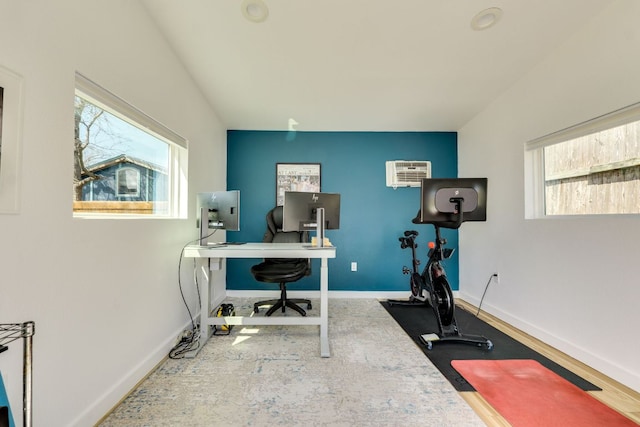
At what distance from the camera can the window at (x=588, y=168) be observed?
5.41ft

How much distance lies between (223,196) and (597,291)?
3006 millimetres

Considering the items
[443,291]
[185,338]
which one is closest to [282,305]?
[185,338]

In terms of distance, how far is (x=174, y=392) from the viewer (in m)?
1.55

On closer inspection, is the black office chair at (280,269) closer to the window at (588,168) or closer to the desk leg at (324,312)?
the desk leg at (324,312)

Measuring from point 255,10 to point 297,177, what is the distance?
83.2 inches

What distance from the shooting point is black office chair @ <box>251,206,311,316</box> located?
2523 mm

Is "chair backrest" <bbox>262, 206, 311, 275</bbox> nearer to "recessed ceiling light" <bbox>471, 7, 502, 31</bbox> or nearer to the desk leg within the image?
the desk leg

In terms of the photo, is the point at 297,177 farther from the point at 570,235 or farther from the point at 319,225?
the point at 570,235

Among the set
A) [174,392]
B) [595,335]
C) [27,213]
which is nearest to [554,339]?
[595,335]

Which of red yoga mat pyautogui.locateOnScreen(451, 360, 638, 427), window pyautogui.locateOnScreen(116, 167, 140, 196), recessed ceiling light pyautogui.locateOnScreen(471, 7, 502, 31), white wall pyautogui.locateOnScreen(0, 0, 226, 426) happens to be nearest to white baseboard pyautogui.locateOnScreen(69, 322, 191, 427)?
white wall pyautogui.locateOnScreen(0, 0, 226, 426)

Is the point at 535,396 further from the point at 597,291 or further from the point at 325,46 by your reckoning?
the point at 325,46

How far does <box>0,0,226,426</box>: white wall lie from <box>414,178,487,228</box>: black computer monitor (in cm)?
224

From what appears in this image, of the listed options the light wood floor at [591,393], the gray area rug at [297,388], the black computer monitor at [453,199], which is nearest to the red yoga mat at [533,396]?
the light wood floor at [591,393]

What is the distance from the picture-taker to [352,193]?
3566 mm
